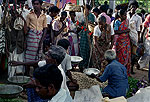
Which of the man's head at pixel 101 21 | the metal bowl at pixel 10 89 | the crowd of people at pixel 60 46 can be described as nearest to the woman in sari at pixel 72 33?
the crowd of people at pixel 60 46

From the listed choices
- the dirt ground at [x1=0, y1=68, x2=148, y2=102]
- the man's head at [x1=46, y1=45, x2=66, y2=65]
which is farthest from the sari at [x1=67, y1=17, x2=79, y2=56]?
the man's head at [x1=46, y1=45, x2=66, y2=65]

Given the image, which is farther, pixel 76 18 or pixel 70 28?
pixel 76 18

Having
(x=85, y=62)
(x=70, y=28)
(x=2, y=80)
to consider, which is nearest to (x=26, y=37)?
(x=2, y=80)

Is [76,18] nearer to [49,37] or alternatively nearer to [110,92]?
[49,37]

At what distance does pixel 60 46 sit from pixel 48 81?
1.17 metres

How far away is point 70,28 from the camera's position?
565 centimetres

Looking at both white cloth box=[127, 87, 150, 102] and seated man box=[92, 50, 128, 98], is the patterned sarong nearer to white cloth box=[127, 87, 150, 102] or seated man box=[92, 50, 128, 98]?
seated man box=[92, 50, 128, 98]

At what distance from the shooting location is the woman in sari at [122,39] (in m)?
5.16

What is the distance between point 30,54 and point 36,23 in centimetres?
65

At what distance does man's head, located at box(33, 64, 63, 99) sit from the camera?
5.67 ft

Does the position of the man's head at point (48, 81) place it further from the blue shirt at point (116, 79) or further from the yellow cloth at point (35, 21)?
the yellow cloth at point (35, 21)

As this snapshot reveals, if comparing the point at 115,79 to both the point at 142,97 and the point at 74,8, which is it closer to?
the point at 142,97

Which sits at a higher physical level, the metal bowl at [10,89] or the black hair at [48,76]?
the black hair at [48,76]

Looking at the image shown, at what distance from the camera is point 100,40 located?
5277 mm
